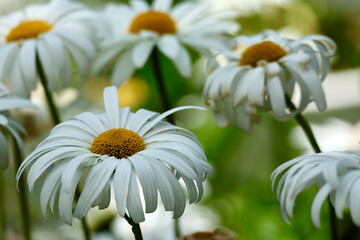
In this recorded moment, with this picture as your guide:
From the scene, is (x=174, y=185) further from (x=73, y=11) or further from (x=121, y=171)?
(x=73, y=11)

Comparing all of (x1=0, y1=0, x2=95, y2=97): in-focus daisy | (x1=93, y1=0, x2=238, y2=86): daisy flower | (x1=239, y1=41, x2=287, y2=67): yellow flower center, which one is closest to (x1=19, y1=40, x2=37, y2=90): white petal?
(x1=0, y1=0, x2=95, y2=97): in-focus daisy

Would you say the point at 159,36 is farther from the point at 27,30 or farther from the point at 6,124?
the point at 6,124

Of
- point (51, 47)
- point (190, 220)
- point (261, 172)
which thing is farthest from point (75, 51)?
point (261, 172)

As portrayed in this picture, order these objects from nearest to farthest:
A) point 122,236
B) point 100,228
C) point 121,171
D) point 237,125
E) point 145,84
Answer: point 121,171, point 237,125, point 122,236, point 100,228, point 145,84

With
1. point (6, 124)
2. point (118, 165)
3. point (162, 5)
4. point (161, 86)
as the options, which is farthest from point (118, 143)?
point (162, 5)

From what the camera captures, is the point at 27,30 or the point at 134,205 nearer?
the point at 134,205

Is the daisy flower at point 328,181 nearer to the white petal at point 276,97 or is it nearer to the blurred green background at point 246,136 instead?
the white petal at point 276,97

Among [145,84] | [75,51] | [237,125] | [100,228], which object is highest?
[75,51]

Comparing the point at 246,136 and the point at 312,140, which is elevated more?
the point at 312,140
